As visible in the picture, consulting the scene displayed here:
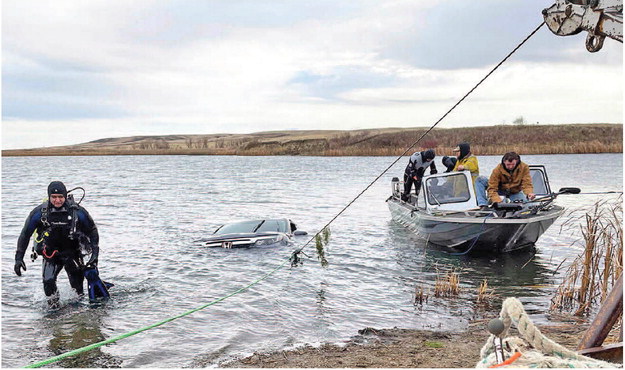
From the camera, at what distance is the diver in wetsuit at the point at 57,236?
947 centimetres

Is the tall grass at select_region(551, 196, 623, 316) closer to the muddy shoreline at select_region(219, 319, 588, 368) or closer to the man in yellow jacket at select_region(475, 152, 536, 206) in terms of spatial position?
the muddy shoreline at select_region(219, 319, 588, 368)

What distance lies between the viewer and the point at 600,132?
77875 mm

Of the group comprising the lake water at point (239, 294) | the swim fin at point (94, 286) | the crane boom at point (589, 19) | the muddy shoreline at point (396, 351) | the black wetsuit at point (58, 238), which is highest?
the crane boom at point (589, 19)

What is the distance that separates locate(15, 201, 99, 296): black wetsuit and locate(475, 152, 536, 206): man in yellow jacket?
8828mm

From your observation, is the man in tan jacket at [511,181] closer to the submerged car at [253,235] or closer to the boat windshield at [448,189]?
the boat windshield at [448,189]

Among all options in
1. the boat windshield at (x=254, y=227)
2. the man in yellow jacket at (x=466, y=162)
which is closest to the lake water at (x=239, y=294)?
the boat windshield at (x=254, y=227)

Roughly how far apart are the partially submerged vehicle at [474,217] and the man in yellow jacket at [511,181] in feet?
0.91

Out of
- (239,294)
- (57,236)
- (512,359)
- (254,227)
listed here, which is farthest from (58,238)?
(512,359)

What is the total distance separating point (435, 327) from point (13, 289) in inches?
333

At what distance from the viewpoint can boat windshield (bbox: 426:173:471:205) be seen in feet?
48.8

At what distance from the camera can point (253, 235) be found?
15.5m

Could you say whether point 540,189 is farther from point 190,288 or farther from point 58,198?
point 58,198

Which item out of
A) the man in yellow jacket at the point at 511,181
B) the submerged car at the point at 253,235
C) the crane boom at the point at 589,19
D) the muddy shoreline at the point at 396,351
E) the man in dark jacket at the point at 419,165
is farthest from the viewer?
the man in dark jacket at the point at 419,165

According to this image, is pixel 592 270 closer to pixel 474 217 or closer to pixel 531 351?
pixel 474 217
